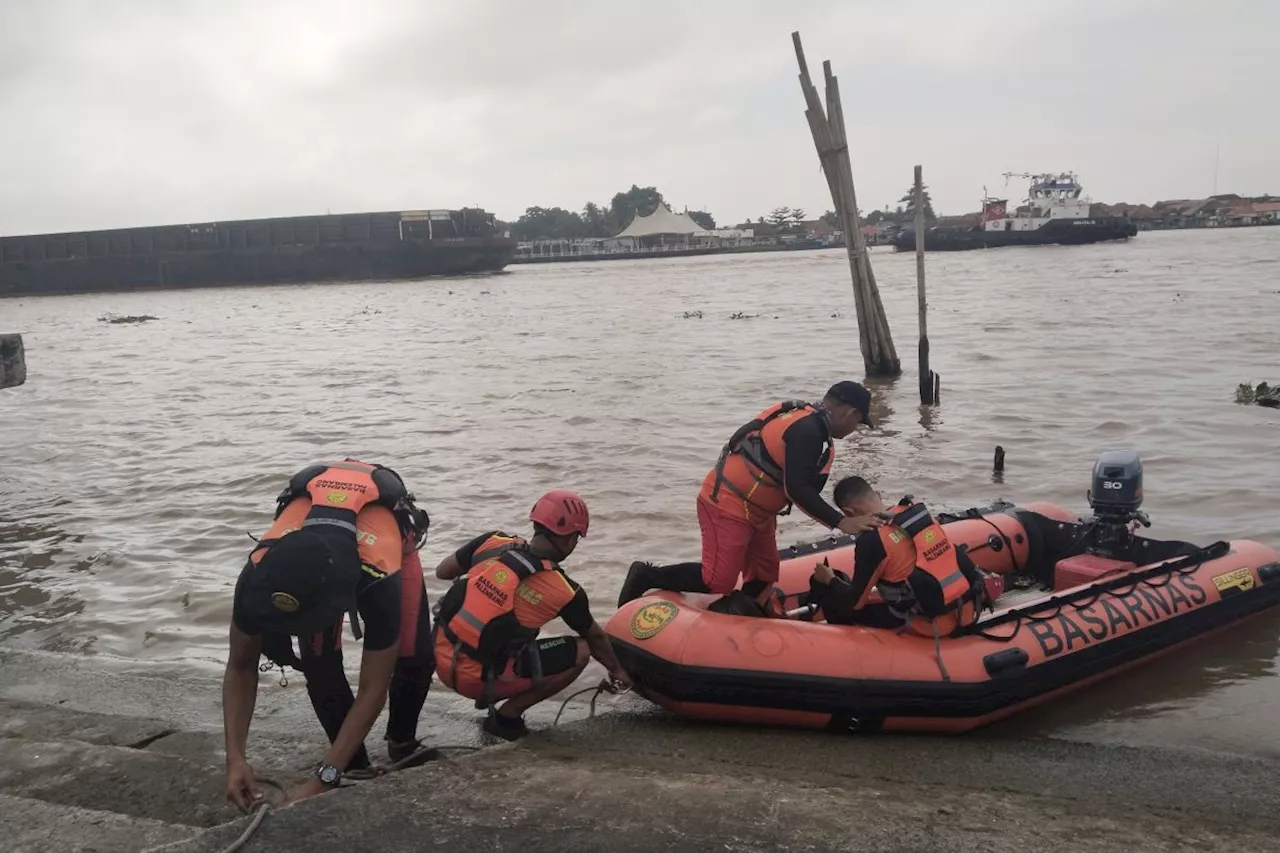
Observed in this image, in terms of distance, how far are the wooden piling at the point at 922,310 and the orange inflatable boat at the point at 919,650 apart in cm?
681

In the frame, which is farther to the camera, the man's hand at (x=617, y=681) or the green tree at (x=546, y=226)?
the green tree at (x=546, y=226)

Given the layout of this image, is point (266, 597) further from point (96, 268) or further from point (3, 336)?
point (96, 268)

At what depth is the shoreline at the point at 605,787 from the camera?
2.74 m

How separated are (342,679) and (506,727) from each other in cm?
83

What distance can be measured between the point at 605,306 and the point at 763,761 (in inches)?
1195

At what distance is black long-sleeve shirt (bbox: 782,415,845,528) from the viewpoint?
4.45 meters

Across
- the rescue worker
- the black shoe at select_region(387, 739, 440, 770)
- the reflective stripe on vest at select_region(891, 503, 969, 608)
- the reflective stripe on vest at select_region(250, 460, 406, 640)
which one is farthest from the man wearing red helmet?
the reflective stripe on vest at select_region(891, 503, 969, 608)

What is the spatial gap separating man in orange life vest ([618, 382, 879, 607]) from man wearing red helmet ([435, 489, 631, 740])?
0.95m

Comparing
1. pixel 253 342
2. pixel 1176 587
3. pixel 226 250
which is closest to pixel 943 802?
pixel 1176 587

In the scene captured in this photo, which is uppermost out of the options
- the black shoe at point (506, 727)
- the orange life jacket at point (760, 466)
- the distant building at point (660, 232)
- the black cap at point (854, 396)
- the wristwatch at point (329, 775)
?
the distant building at point (660, 232)

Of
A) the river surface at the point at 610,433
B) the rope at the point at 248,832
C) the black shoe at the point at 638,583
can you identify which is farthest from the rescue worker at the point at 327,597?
the river surface at the point at 610,433

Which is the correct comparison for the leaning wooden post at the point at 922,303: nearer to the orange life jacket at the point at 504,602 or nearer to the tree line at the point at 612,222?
the orange life jacket at the point at 504,602

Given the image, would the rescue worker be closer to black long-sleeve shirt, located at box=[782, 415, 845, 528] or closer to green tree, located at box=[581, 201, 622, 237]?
black long-sleeve shirt, located at box=[782, 415, 845, 528]

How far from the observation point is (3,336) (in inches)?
358
